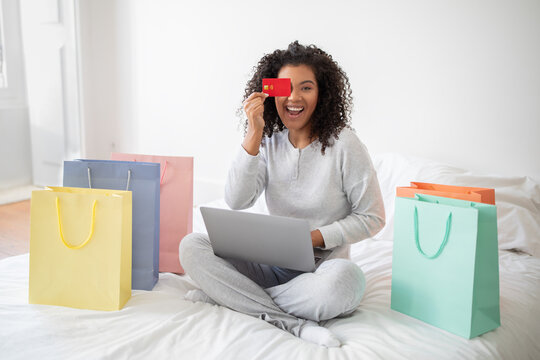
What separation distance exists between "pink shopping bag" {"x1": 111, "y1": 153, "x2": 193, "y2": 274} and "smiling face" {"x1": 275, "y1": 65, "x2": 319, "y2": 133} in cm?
36

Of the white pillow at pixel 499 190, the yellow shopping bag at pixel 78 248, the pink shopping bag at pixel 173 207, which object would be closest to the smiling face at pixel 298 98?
the pink shopping bag at pixel 173 207

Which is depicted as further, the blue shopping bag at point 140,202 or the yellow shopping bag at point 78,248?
the blue shopping bag at point 140,202

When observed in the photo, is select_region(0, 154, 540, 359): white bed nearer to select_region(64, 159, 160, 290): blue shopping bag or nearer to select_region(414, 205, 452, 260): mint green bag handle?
select_region(64, 159, 160, 290): blue shopping bag

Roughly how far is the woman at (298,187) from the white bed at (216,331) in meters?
0.08

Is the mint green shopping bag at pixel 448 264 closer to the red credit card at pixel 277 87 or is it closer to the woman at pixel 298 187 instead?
the woman at pixel 298 187

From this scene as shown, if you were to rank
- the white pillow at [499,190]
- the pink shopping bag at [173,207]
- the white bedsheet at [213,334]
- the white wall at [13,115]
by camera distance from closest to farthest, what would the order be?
the white bedsheet at [213,334]
the pink shopping bag at [173,207]
the white pillow at [499,190]
the white wall at [13,115]

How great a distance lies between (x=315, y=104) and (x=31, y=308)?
0.97 m

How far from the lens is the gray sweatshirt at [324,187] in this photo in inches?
52.1

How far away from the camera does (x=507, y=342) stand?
1.09 meters

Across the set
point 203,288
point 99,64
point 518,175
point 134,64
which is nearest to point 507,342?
point 203,288

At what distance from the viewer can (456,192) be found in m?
1.30

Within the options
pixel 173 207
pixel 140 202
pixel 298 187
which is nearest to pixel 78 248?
pixel 140 202

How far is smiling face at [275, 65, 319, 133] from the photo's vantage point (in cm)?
139

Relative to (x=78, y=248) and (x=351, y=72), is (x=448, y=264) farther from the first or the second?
(x=351, y=72)
